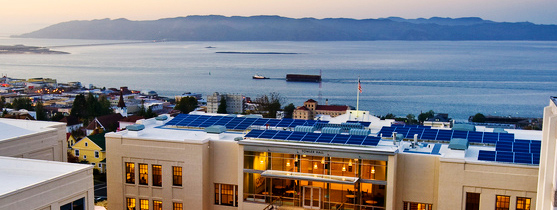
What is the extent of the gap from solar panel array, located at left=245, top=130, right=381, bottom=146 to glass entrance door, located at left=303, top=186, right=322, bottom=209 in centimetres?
205

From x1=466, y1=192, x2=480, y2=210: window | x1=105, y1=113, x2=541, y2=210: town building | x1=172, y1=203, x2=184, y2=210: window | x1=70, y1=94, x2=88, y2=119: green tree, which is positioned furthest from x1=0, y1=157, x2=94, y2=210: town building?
x1=70, y1=94, x2=88, y2=119: green tree

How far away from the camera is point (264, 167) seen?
81.7ft

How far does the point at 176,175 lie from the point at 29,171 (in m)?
7.92

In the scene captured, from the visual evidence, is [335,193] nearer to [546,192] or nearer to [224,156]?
[224,156]

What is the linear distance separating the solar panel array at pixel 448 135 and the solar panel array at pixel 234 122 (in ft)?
15.0

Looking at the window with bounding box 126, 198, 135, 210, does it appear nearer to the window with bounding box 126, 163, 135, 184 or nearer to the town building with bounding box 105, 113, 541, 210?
the town building with bounding box 105, 113, 541, 210

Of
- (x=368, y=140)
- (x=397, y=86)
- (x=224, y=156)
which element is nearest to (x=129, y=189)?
(x=224, y=156)

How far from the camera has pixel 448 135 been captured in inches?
1027

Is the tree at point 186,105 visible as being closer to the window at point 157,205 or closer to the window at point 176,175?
the window at point 157,205

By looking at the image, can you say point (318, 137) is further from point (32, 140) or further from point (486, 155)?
point (32, 140)

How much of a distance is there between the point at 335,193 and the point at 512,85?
16054 cm

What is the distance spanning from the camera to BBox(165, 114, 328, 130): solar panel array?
29.0 metres

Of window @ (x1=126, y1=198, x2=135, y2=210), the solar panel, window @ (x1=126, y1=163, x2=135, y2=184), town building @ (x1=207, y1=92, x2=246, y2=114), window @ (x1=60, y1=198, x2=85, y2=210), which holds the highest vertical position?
the solar panel

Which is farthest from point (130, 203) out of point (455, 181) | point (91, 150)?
point (91, 150)
